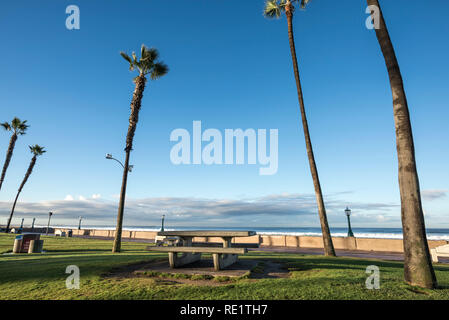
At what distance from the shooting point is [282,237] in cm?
2145

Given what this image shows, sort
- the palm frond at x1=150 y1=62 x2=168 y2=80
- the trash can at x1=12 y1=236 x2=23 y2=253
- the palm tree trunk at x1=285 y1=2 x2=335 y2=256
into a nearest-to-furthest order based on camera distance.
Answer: the palm tree trunk at x1=285 y1=2 x2=335 y2=256
the trash can at x1=12 y1=236 x2=23 y2=253
the palm frond at x1=150 y1=62 x2=168 y2=80

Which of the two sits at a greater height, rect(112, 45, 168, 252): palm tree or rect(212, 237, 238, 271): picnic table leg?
rect(112, 45, 168, 252): palm tree

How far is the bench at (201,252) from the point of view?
549 centimetres

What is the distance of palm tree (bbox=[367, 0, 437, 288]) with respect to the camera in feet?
15.2

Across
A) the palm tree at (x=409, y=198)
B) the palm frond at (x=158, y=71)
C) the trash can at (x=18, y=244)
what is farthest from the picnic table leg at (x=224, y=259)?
the palm frond at (x=158, y=71)

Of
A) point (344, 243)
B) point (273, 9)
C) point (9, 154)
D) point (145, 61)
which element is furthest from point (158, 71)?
point (9, 154)

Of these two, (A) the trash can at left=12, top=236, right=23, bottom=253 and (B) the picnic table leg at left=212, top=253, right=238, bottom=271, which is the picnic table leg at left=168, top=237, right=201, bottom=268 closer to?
(B) the picnic table leg at left=212, top=253, right=238, bottom=271

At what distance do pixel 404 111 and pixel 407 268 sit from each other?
10.8 feet

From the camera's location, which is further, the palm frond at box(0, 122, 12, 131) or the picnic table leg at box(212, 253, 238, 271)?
the palm frond at box(0, 122, 12, 131)

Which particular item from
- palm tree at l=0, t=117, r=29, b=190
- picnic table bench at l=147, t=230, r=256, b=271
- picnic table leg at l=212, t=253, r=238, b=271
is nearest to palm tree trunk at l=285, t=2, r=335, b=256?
picnic table bench at l=147, t=230, r=256, b=271

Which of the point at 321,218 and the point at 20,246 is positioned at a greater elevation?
the point at 321,218

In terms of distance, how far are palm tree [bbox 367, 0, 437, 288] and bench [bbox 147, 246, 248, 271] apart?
3284mm
